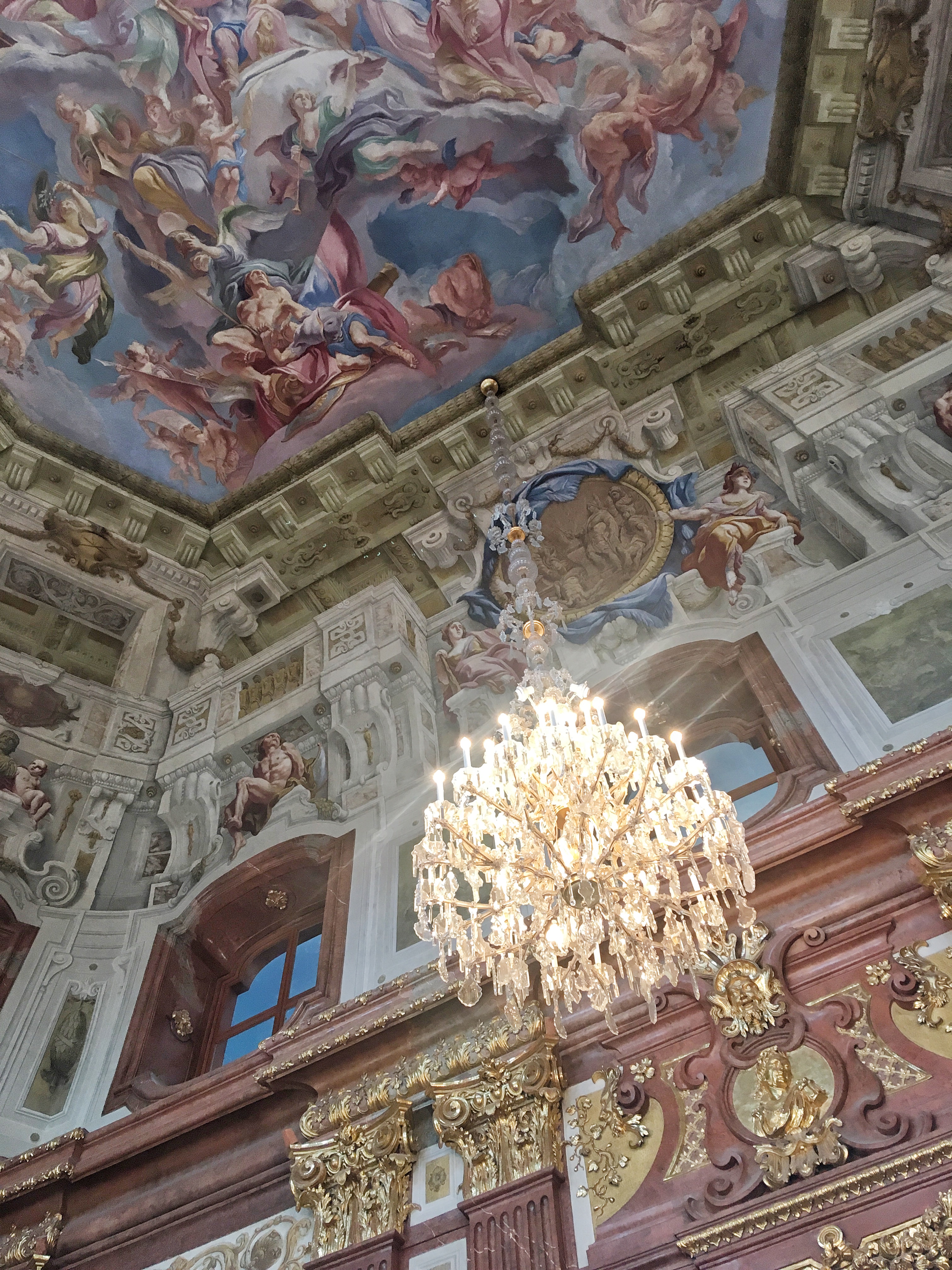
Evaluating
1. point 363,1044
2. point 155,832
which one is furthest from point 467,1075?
point 155,832

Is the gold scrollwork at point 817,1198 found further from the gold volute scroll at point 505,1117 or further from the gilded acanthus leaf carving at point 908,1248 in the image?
the gold volute scroll at point 505,1117

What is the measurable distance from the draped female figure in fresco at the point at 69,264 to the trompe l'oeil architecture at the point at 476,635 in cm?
5

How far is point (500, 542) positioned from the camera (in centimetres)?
747

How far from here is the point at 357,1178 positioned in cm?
555

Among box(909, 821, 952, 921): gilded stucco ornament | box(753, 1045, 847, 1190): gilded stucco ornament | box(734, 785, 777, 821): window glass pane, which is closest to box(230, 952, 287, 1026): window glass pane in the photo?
box(734, 785, 777, 821): window glass pane

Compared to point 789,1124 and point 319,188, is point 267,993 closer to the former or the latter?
point 789,1124

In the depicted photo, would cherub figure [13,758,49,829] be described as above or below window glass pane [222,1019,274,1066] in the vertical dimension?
above

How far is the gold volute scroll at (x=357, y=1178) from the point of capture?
5383 mm

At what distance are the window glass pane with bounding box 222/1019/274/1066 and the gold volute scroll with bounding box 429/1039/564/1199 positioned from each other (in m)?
2.67

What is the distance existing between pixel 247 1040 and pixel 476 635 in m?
4.00

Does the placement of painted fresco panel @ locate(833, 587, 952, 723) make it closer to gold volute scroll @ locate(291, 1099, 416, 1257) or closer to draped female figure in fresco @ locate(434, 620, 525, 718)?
draped female figure in fresco @ locate(434, 620, 525, 718)

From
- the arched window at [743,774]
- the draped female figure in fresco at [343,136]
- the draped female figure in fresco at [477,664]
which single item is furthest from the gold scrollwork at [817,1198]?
the draped female figure in fresco at [343,136]

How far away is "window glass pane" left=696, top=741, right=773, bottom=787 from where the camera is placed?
7.30 m

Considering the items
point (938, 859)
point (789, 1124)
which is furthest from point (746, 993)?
point (938, 859)
